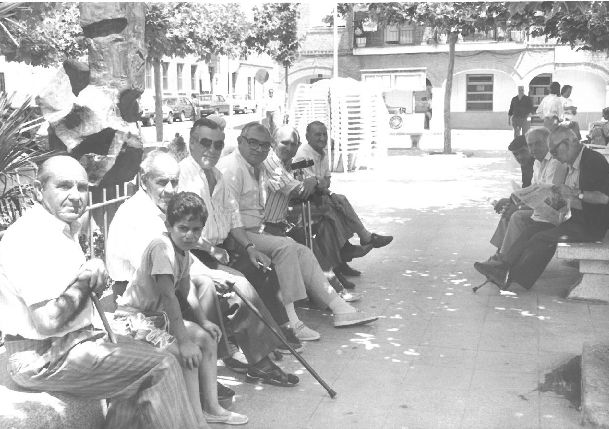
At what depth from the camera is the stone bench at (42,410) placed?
11.0 ft

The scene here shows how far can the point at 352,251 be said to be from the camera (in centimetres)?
721

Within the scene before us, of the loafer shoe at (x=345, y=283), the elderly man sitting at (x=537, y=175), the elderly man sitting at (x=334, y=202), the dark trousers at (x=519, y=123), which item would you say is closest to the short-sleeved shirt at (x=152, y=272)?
the elderly man sitting at (x=334, y=202)

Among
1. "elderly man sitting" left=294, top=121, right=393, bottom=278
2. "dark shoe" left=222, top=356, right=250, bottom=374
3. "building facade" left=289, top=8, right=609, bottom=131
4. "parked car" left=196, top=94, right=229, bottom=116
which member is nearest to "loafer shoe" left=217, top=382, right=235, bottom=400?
"dark shoe" left=222, top=356, right=250, bottom=374

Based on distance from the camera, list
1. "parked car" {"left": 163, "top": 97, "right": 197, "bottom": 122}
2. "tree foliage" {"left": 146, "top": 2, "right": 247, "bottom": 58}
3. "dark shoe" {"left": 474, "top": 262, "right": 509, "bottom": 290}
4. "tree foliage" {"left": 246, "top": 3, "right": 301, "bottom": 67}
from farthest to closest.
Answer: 1. "parked car" {"left": 163, "top": 97, "right": 197, "bottom": 122}
2. "tree foliage" {"left": 246, "top": 3, "right": 301, "bottom": 67}
3. "tree foliage" {"left": 146, "top": 2, "right": 247, "bottom": 58}
4. "dark shoe" {"left": 474, "top": 262, "right": 509, "bottom": 290}

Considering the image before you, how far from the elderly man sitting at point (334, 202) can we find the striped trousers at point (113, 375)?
3463 mm

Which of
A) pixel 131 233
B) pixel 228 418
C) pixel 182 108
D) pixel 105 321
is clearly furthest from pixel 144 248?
pixel 182 108

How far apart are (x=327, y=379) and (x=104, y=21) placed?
4.13 meters

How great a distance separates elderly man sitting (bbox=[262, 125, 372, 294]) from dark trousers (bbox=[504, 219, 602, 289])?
1414mm

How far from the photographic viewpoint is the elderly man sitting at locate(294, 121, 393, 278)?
7.04 metres

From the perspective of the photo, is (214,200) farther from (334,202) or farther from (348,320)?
Result: (334,202)

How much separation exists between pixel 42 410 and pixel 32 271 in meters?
0.60

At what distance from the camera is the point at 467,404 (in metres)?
4.47

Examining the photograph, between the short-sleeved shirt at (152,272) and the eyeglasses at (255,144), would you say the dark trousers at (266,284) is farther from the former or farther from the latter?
the short-sleeved shirt at (152,272)

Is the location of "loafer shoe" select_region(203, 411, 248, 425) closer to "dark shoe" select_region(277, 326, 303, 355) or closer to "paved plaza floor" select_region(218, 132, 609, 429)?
"paved plaza floor" select_region(218, 132, 609, 429)
